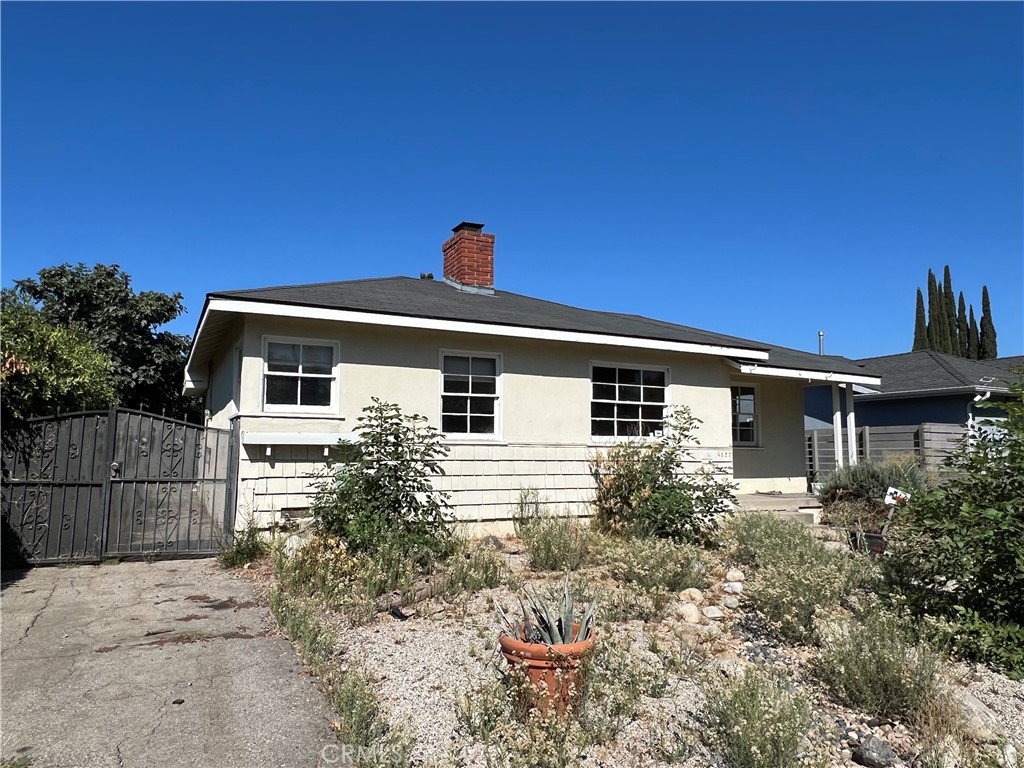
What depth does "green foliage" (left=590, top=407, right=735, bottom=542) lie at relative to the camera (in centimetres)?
912

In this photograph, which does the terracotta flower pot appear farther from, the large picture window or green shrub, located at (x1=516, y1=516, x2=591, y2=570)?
the large picture window

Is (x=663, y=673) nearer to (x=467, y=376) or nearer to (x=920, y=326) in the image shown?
(x=467, y=376)

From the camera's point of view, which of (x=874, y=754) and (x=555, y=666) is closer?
(x=874, y=754)

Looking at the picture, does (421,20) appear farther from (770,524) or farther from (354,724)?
(354,724)

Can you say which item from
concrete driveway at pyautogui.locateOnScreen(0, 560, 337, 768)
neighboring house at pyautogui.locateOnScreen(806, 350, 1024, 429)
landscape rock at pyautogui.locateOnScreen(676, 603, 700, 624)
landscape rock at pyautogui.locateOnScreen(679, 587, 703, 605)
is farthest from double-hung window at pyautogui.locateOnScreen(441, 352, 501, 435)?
neighboring house at pyautogui.locateOnScreen(806, 350, 1024, 429)

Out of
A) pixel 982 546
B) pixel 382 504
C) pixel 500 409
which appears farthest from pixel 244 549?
pixel 982 546

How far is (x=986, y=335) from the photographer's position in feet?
129

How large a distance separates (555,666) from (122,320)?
21.1m

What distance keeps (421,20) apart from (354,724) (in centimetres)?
910

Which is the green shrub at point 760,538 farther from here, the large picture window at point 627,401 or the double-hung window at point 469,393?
the double-hung window at point 469,393

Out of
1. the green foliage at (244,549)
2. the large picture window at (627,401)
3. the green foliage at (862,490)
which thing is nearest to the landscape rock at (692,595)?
the large picture window at (627,401)

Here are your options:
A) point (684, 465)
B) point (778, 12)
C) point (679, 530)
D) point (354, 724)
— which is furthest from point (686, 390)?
point (354, 724)

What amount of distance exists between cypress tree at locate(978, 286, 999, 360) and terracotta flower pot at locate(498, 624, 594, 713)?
1723 inches

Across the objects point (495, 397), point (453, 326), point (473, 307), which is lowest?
point (495, 397)
